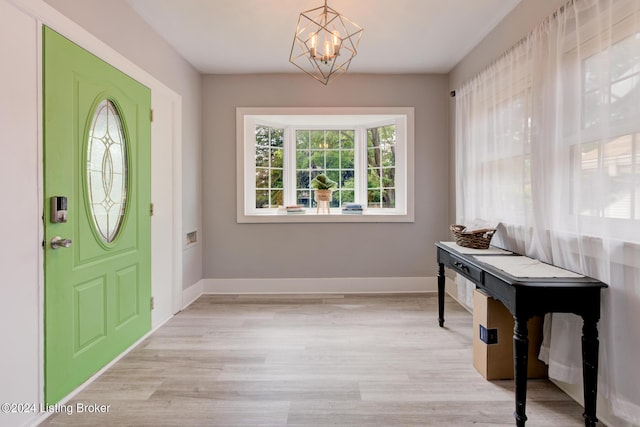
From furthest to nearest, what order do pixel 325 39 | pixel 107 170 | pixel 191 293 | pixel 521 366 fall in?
pixel 191 293 < pixel 107 170 < pixel 325 39 < pixel 521 366

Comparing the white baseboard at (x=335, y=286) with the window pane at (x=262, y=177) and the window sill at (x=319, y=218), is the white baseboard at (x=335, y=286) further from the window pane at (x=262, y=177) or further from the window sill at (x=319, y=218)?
the window pane at (x=262, y=177)

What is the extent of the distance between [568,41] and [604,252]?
1.24 meters

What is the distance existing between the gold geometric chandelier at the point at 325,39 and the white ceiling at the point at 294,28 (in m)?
0.09

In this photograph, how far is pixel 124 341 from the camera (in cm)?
256

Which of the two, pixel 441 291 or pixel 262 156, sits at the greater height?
pixel 262 156

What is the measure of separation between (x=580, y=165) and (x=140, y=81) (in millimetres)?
3161

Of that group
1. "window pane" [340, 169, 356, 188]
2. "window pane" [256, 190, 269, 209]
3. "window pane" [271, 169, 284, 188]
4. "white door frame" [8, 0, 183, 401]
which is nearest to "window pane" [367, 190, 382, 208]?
"window pane" [340, 169, 356, 188]

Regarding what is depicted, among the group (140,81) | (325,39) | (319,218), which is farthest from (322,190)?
(325,39)

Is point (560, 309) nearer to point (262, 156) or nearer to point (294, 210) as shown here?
point (294, 210)

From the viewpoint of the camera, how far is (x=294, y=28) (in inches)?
115

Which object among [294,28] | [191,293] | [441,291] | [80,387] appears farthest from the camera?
[191,293]

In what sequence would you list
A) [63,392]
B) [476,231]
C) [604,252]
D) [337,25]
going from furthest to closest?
[337,25] → [476,231] → [63,392] → [604,252]
